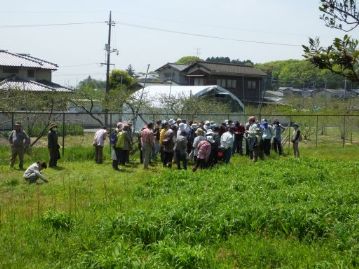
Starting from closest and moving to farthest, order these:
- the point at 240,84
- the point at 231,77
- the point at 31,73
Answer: the point at 31,73 → the point at 231,77 → the point at 240,84

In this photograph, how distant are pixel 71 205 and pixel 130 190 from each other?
203 centimetres

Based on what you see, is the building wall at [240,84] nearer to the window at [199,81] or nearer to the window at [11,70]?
the window at [199,81]

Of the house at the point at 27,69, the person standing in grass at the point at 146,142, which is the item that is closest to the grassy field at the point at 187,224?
the person standing in grass at the point at 146,142

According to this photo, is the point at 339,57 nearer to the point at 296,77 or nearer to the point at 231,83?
the point at 231,83

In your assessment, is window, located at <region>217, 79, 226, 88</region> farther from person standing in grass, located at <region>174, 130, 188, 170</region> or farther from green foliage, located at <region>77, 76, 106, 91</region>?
person standing in grass, located at <region>174, 130, 188, 170</region>

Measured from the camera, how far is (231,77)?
56.9 m

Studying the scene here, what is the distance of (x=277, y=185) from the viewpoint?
1187 centimetres

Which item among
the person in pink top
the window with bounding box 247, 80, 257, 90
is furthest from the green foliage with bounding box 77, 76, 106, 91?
the person in pink top

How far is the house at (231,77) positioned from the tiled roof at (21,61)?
16.4 meters

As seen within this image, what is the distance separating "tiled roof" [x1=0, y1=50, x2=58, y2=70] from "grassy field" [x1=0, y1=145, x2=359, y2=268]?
3364cm

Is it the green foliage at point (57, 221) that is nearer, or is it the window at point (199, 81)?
the green foliage at point (57, 221)

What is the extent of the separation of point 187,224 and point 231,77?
1961 inches

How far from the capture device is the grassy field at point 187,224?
6.78m

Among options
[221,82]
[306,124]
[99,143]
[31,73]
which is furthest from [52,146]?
[221,82]
